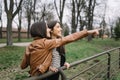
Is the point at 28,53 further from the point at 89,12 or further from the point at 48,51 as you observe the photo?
the point at 89,12

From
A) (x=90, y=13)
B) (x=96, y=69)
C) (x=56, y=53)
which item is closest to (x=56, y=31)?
(x=56, y=53)

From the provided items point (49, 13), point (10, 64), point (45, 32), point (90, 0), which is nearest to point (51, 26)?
point (45, 32)

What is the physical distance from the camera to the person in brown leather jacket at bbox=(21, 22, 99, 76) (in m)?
3.29

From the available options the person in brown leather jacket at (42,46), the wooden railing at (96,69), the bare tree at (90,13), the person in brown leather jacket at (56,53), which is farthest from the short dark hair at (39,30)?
the bare tree at (90,13)

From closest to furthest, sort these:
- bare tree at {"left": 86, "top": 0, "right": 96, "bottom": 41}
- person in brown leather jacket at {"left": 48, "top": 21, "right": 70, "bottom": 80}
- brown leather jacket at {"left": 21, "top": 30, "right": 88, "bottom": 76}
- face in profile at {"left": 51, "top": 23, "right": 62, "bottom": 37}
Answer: brown leather jacket at {"left": 21, "top": 30, "right": 88, "bottom": 76}, person in brown leather jacket at {"left": 48, "top": 21, "right": 70, "bottom": 80}, face in profile at {"left": 51, "top": 23, "right": 62, "bottom": 37}, bare tree at {"left": 86, "top": 0, "right": 96, "bottom": 41}

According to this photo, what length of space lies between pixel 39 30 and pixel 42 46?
24 cm

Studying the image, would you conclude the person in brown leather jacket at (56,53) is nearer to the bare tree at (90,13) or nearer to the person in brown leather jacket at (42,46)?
the person in brown leather jacket at (42,46)

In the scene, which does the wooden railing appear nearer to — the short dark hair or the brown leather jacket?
the brown leather jacket

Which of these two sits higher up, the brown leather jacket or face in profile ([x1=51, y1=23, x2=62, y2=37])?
face in profile ([x1=51, y1=23, x2=62, y2=37])

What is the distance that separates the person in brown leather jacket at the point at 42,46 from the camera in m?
3.29

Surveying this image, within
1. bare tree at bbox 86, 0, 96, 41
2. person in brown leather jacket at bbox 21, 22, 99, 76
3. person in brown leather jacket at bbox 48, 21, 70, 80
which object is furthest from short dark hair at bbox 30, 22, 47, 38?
bare tree at bbox 86, 0, 96, 41

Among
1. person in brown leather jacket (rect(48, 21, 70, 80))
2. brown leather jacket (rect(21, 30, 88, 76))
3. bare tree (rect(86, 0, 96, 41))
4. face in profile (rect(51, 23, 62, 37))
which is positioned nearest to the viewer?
brown leather jacket (rect(21, 30, 88, 76))

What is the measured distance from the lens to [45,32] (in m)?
3.42

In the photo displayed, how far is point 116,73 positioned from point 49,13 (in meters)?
42.6
